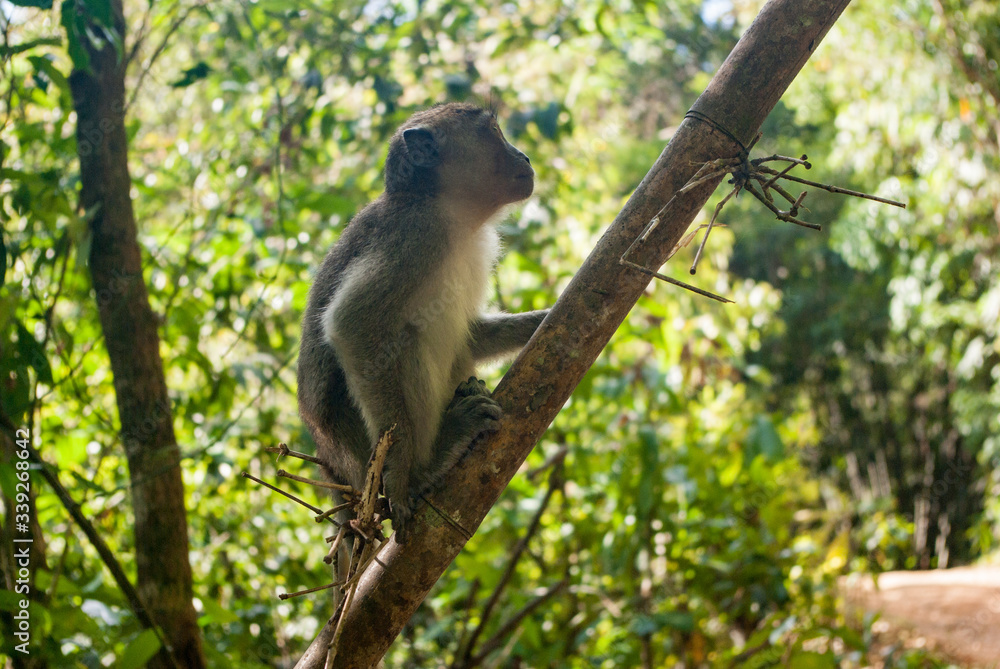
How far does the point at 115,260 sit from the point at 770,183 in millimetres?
2609

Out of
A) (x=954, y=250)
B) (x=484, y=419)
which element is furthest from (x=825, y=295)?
(x=484, y=419)

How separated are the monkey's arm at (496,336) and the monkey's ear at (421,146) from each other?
0.75 metres

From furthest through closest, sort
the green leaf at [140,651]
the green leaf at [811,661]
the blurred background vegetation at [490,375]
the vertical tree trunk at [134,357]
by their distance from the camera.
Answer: the blurred background vegetation at [490,375]
the green leaf at [811,661]
the vertical tree trunk at [134,357]
the green leaf at [140,651]

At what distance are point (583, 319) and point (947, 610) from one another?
30.5 feet

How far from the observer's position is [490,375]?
5.06 metres

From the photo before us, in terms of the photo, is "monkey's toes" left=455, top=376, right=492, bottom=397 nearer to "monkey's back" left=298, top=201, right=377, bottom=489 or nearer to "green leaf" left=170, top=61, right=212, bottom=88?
"monkey's back" left=298, top=201, right=377, bottom=489

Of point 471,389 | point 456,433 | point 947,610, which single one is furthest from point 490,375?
point 947,610

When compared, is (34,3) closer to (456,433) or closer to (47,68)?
(47,68)

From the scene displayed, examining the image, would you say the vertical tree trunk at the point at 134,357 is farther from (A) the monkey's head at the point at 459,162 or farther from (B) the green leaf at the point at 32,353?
(A) the monkey's head at the point at 459,162

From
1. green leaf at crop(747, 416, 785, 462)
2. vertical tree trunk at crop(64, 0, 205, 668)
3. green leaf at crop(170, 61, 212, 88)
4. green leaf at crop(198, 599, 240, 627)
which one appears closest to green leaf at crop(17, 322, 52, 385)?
vertical tree trunk at crop(64, 0, 205, 668)

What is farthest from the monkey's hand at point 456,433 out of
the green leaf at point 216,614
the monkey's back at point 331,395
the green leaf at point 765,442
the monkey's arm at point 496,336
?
the green leaf at point 765,442

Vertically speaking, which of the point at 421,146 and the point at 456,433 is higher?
A: the point at 421,146

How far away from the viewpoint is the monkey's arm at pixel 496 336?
342cm

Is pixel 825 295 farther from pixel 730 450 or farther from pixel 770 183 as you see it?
pixel 770 183
